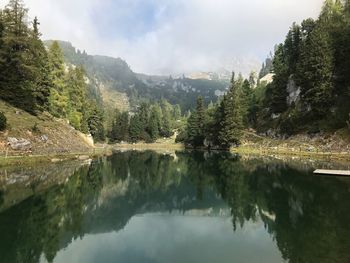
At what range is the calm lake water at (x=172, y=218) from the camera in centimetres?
2073

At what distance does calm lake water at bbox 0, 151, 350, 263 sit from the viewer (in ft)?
68.0

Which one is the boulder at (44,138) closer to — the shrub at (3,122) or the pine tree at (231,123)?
the shrub at (3,122)

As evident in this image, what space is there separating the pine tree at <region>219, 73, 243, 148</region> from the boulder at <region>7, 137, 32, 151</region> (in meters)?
69.4

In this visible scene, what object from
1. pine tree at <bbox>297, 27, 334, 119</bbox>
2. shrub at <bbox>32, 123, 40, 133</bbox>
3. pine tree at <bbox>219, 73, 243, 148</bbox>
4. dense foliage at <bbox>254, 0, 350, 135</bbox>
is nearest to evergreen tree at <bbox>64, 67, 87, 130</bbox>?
shrub at <bbox>32, 123, 40, 133</bbox>

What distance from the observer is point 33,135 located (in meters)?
66.6

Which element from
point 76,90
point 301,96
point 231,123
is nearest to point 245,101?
point 231,123

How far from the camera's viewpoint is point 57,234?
82.5 feet

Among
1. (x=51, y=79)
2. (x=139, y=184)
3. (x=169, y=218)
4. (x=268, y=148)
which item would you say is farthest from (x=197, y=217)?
(x=268, y=148)

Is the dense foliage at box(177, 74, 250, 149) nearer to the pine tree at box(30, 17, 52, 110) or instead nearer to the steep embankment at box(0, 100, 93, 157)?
the steep embankment at box(0, 100, 93, 157)

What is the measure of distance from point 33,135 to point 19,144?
5889mm

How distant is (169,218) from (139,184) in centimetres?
2052

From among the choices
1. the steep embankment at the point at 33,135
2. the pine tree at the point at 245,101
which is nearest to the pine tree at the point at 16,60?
the steep embankment at the point at 33,135

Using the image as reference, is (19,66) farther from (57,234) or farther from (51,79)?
(57,234)

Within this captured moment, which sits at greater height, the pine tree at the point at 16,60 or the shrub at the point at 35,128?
the pine tree at the point at 16,60
